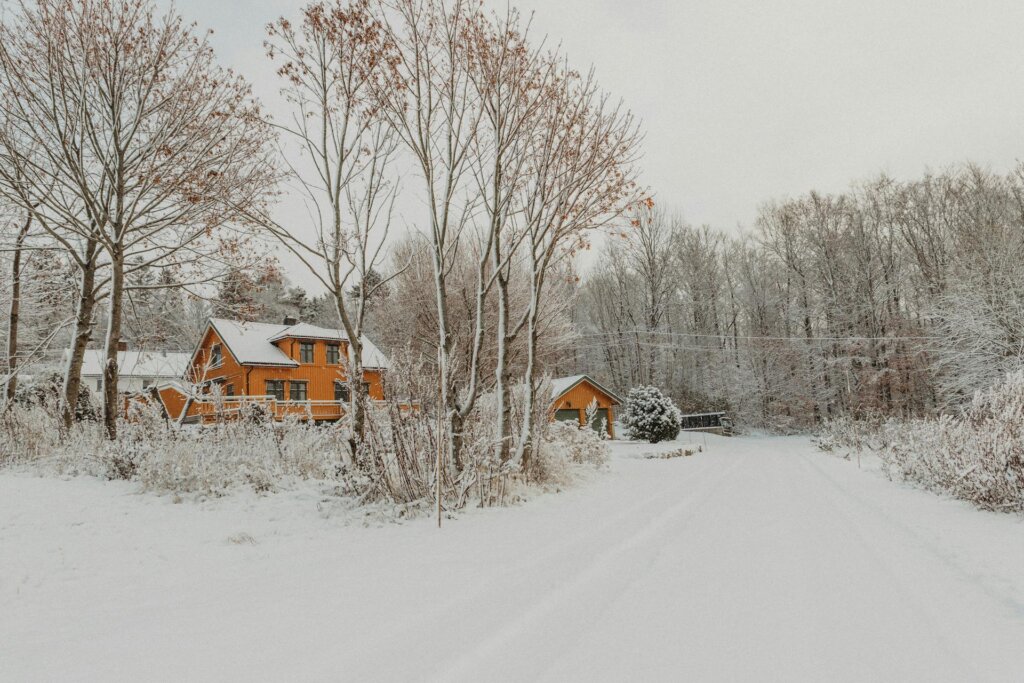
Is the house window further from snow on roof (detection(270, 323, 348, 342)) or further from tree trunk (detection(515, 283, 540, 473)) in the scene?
tree trunk (detection(515, 283, 540, 473))

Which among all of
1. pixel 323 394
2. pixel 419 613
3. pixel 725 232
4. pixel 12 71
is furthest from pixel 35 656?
pixel 725 232

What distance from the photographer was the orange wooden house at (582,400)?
24766 mm

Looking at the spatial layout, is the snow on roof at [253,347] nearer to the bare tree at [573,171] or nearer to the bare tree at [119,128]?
the bare tree at [119,128]

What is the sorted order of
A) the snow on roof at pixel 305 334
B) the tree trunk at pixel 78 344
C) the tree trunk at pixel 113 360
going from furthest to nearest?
the snow on roof at pixel 305 334 → the tree trunk at pixel 78 344 → the tree trunk at pixel 113 360

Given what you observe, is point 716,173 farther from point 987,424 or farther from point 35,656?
point 35,656

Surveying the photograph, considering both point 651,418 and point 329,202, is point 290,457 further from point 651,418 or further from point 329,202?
point 651,418

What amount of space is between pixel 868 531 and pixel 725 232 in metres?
34.5

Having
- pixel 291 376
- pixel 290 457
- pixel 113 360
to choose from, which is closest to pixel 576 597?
pixel 290 457

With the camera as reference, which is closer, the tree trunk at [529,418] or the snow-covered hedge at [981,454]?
the snow-covered hedge at [981,454]

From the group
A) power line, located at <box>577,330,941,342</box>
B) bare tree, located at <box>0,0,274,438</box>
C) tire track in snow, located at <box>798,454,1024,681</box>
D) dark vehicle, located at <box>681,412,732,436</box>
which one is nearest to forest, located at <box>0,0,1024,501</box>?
bare tree, located at <box>0,0,274,438</box>

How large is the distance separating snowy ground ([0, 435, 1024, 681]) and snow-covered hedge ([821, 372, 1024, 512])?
40cm

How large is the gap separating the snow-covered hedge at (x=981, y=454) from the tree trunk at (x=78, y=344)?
45.4ft

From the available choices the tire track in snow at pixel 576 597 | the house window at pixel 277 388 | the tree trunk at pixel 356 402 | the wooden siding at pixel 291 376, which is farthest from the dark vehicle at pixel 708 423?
the tire track in snow at pixel 576 597

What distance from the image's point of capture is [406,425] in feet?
20.1
